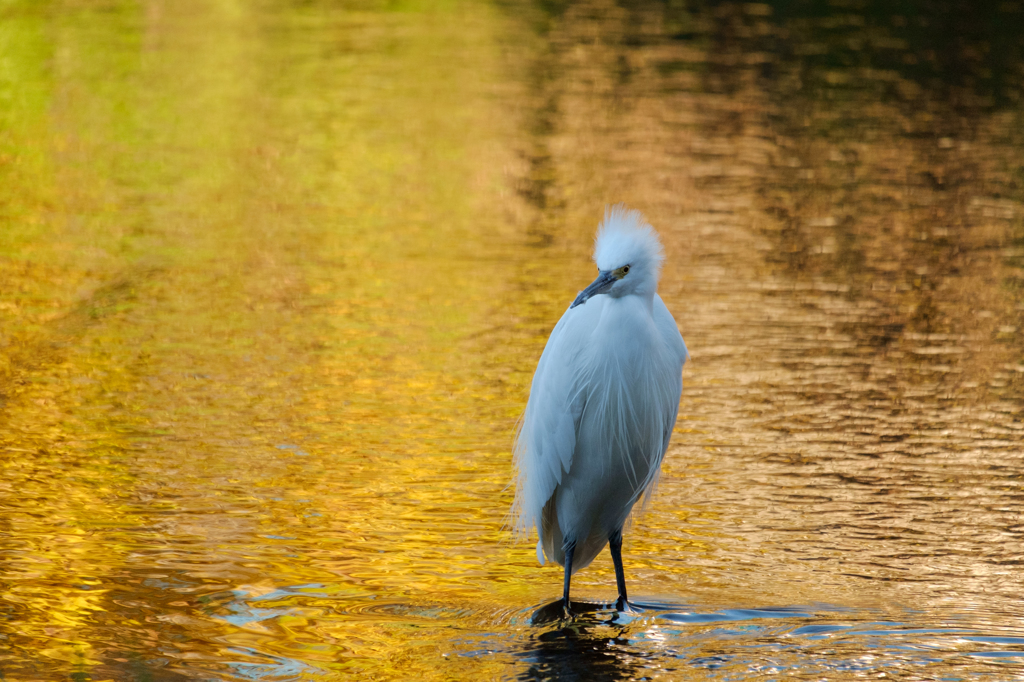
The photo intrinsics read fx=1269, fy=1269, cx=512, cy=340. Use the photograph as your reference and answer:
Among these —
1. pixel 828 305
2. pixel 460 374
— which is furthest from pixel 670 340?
pixel 828 305

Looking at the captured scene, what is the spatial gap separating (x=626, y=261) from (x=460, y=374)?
2887 millimetres

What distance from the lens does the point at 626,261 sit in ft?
13.5

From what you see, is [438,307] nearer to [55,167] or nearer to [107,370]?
[107,370]

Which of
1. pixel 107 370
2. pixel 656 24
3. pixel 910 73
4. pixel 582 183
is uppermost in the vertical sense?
pixel 656 24

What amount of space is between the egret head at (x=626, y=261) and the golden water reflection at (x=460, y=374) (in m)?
1.18

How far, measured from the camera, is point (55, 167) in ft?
36.9

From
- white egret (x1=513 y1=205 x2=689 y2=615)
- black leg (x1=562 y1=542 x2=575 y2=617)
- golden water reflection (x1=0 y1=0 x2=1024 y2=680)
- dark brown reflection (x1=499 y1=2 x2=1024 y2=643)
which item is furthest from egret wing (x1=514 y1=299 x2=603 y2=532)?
dark brown reflection (x1=499 y1=2 x2=1024 y2=643)

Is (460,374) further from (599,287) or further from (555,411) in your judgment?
(599,287)

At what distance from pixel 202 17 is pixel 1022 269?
53.6ft

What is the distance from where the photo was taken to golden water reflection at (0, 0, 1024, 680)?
4.36 meters

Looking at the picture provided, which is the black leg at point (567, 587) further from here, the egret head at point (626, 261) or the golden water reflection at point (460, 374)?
the egret head at point (626, 261)

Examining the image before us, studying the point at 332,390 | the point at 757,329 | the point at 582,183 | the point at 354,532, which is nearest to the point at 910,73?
the point at 582,183

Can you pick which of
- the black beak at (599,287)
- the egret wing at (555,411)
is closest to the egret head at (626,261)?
the black beak at (599,287)

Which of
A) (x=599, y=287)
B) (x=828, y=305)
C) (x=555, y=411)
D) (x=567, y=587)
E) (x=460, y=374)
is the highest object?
(x=599, y=287)
